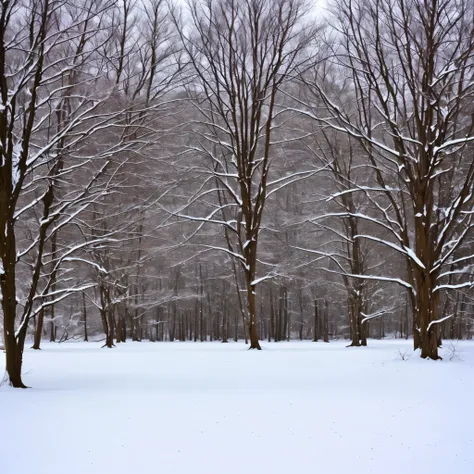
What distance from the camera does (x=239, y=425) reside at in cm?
550

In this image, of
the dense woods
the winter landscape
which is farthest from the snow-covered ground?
the dense woods

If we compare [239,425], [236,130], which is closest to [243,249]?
[236,130]

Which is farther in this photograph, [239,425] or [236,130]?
[236,130]

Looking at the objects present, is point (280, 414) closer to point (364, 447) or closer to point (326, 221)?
point (364, 447)

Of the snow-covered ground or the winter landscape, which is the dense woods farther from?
the snow-covered ground

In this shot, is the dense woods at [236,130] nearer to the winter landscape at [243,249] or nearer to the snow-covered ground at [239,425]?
the winter landscape at [243,249]

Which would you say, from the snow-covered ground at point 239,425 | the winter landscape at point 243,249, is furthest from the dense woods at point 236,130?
the snow-covered ground at point 239,425

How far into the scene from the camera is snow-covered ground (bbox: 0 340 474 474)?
4.13m

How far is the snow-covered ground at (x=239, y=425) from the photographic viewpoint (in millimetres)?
4129

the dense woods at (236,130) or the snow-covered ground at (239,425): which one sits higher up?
the dense woods at (236,130)

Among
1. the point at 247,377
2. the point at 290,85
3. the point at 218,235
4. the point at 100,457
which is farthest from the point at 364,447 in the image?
the point at 218,235

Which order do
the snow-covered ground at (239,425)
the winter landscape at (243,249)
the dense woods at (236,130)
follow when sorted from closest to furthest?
the snow-covered ground at (239,425), the winter landscape at (243,249), the dense woods at (236,130)

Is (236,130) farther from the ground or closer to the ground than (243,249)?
farther from the ground

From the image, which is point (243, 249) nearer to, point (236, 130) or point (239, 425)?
point (236, 130)
